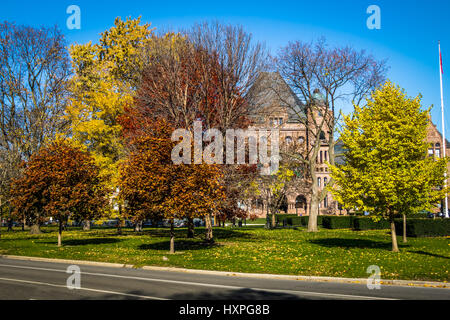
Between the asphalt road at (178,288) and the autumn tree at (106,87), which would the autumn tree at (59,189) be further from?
the asphalt road at (178,288)

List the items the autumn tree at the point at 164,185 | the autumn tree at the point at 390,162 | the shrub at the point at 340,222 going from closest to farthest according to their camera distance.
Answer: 1. the autumn tree at the point at 390,162
2. the autumn tree at the point at 164,185
3. the shrub at the point at 340,222

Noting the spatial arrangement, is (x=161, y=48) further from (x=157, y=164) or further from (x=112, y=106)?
(x=157, y=164)

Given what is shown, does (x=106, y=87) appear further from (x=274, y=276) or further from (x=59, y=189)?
(x=274, y=276)

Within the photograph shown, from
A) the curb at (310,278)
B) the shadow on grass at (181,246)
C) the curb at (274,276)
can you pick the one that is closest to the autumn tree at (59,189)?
the shadow on grass at (181,246)

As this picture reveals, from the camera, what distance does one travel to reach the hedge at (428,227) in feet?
97.5

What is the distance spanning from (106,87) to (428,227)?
28.6 metres

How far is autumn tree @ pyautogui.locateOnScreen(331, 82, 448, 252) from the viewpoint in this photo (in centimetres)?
1845

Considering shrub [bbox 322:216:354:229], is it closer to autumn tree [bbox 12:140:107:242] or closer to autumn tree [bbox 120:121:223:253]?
autumn tree [bbox 12:140:107:242]

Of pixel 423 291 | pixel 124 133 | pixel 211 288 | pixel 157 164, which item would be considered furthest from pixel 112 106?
pixel 423 291

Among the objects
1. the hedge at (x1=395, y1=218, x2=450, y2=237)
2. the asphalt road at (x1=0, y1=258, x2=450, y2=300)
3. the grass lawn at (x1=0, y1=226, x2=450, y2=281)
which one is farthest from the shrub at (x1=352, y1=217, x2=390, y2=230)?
the asphalt road at (x1=0, y1=258, x2=450, y2=300)

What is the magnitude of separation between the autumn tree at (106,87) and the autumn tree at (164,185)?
12.7 metres

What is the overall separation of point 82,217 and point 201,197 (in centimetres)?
920

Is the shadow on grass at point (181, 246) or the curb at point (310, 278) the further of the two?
the shadow on grass at point (181, 246)

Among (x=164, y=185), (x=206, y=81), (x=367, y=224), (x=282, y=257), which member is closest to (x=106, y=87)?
A: (x=206, y=81)
